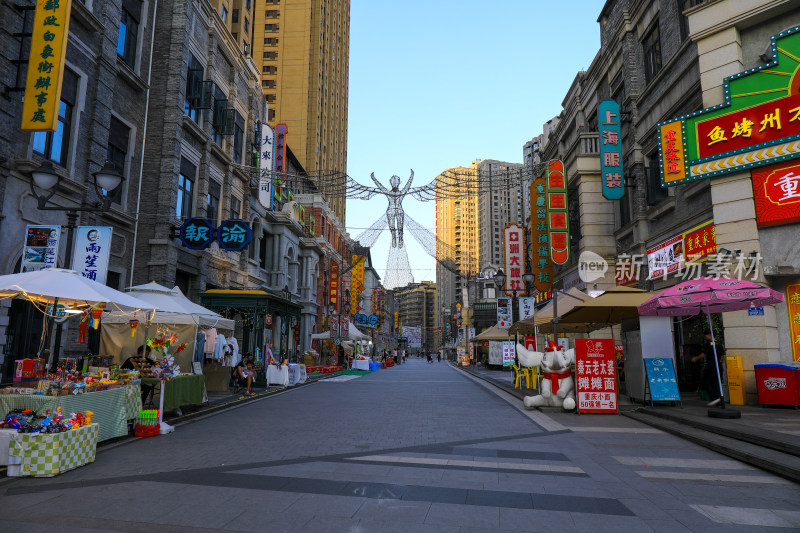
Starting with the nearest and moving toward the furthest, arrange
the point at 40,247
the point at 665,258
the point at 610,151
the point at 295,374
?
the point at 40,247
the point at 665,258
the point at 610,151
the point at 295,374

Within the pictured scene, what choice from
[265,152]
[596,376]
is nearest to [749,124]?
[596,376]

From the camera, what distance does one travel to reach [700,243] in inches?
579

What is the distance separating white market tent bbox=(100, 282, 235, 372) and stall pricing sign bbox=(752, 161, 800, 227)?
15.3 m

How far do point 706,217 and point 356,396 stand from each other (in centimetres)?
1237

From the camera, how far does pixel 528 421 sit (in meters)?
11.1

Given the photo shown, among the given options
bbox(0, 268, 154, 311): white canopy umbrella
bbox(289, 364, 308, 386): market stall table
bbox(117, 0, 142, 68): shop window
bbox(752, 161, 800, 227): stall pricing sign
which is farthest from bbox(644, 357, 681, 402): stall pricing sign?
bbox(117, 0, 142, 68): shop window

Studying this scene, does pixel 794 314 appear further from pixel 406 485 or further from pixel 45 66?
pixel 45 66

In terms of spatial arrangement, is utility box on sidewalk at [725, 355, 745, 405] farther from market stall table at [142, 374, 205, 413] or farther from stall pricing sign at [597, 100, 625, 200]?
market stall table at [142, 374, 205, 413]

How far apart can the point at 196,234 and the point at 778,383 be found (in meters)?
19.0

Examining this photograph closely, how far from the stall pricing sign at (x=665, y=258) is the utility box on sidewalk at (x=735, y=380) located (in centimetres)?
392

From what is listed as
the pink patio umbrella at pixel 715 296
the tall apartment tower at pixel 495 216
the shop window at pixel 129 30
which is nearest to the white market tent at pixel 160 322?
the shop window at pixel 129 30

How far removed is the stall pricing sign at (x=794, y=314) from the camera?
41.0 feet

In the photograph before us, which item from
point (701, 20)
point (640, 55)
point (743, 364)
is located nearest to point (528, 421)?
point (743, 364)

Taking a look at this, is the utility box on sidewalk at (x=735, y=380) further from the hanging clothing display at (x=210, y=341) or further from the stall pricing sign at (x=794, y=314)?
the hanging clothing display at (x=210, y=341)
